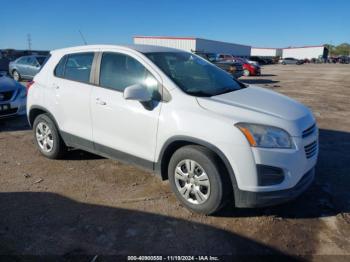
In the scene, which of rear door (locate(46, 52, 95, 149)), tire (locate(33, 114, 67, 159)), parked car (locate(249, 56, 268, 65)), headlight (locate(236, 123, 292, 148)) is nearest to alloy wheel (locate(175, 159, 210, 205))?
headlight (locate(236, 123, 292, 148))

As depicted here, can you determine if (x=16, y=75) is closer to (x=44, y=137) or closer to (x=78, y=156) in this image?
(x=44, y=137)

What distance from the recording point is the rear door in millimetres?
4562

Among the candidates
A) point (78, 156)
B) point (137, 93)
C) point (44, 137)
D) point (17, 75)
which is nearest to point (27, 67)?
point (17, 75)

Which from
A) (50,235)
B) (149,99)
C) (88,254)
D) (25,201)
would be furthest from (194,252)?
(25,201)

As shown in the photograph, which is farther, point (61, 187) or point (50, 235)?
point (61, 187)

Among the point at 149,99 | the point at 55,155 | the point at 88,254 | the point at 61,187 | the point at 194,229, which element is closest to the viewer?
the point at 88,254

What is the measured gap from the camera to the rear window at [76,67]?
4629 millimetres

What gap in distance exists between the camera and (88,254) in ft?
9.89

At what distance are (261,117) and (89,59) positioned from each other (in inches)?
102

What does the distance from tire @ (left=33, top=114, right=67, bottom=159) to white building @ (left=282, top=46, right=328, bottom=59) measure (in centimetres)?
9566

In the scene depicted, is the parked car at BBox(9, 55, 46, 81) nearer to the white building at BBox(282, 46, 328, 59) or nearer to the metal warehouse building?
the metal warehouse building

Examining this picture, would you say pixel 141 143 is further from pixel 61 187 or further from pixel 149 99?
pixel 61 187

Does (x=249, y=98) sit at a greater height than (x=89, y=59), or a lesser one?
lesser

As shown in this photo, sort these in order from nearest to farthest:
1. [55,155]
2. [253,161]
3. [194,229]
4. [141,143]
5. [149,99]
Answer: [253,161] < [194,229] < [149,99] < [141,143] < [55,155]
